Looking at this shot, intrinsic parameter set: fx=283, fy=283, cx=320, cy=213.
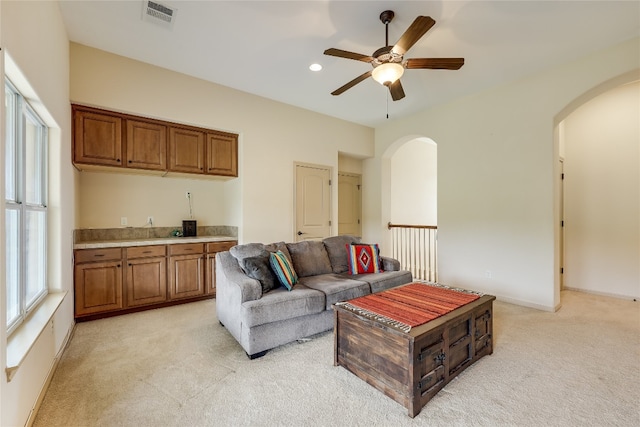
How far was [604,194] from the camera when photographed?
13.9 ft

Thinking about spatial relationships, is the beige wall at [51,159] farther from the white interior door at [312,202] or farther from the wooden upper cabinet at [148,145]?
the white interior door at [312,202]

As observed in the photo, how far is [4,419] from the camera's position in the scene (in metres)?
1.32

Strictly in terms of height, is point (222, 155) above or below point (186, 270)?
above

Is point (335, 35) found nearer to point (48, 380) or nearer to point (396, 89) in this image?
point (396, 89)

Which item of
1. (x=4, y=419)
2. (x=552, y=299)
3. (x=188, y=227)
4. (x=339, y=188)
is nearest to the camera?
(x=4, y=419)

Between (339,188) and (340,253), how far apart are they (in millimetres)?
2463

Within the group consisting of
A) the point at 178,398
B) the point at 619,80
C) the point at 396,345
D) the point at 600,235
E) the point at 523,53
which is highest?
the point at 523,53

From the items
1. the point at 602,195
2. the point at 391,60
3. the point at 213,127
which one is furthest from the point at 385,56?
the point at 602,195

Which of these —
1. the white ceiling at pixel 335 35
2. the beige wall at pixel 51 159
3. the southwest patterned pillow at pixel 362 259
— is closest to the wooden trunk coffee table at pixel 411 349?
the southwest patterned pillow at pixel 362 259

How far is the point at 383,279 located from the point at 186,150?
310cm

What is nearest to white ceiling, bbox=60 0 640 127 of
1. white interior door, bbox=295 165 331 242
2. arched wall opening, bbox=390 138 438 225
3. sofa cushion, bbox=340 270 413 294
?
white interior door, bbox=295 165 331 242

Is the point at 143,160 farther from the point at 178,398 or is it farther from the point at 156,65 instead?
the point at 178,398

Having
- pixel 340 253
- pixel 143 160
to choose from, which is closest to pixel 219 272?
pixel 340 253

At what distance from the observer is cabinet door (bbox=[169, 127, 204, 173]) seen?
378 centimetres
